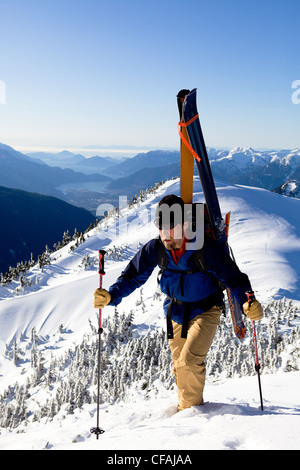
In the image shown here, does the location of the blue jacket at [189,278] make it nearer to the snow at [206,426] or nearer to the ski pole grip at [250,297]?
the ski pole grip at [250,297]

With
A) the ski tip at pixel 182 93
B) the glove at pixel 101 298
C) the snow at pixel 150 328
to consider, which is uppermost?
the ski tip at pixel 182 93

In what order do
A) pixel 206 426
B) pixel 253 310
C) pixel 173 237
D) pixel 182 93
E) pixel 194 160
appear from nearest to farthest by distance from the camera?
1. pixel 206 426
2. pixel 253 310
3. pixel 173 237
4. pixel 182 93
5. pixel 194 160

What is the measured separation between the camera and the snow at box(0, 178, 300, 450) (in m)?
3.65

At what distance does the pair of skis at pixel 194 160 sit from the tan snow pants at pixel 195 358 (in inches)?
28.6

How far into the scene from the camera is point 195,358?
4883 millimetres

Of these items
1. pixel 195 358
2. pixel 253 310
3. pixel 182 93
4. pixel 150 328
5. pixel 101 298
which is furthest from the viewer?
pixel 150 328

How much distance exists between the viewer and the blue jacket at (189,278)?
4762 mm

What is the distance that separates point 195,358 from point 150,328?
18871 mm

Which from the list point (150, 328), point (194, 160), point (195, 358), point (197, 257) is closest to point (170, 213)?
point (197, 257)

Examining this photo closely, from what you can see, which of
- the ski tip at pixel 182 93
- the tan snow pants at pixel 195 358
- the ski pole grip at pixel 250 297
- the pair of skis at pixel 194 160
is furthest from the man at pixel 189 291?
the ski tip at pixel 182 93

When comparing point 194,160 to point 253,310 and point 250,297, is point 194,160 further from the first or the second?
point 253,310

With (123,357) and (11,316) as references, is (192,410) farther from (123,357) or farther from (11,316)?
(11,316)

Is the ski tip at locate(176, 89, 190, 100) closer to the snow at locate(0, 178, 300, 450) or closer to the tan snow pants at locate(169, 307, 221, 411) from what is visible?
the tan snow pants at locate(169, 307, 221, 411)
